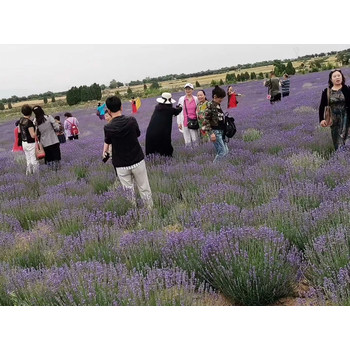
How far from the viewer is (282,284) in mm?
2633

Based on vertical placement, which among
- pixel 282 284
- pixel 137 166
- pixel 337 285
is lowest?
pixel 282 284

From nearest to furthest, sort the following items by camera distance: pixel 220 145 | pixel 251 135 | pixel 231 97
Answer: pixel 220 145
pixel 251 135
pixel 231 97

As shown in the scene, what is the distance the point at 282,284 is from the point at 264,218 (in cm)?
91

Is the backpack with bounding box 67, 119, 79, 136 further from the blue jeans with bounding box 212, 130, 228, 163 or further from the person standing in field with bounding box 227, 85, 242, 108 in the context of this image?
the blue jeans with bounding box 212, 130, 228, 163

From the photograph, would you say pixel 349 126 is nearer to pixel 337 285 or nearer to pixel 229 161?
pixel 229 161

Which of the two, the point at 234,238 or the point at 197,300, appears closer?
the point at 197,300

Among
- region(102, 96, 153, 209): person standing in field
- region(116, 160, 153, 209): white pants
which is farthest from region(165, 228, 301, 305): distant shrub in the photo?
region(116, 160, 153, 209): white pants

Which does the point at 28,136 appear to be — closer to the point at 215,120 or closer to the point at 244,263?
the point at 215,120

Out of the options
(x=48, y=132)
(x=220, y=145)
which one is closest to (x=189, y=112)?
(x=220, y=145)

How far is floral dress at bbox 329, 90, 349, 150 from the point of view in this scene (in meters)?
5.78

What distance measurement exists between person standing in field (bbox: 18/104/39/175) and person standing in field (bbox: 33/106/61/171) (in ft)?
0.42

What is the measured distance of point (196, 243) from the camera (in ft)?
9.95

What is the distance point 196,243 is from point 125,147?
209 cm

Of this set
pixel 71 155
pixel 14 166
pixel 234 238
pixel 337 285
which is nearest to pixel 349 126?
pixel 234 238
